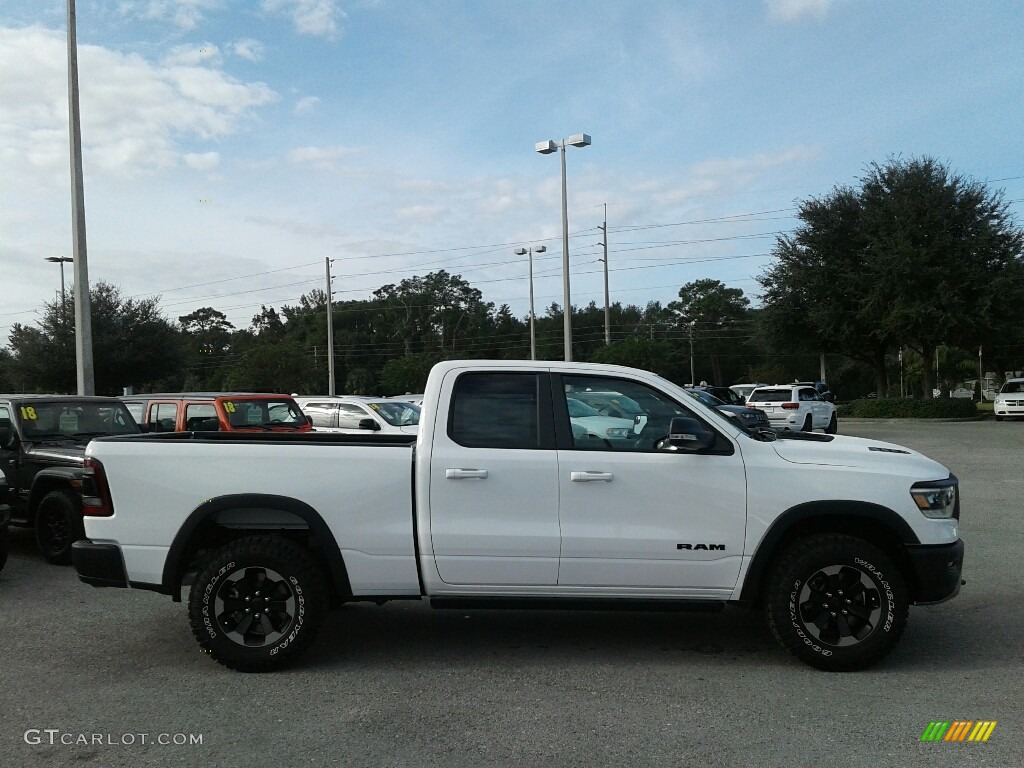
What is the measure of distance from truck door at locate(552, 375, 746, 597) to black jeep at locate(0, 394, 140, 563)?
17.7 ft

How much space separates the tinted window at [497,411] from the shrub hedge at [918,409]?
35.1 m

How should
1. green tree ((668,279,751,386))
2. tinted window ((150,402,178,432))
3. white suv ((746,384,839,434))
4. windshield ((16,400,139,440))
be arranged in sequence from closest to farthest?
windshield ((16,400,139,440)), tinted window ((150,402,178,432)), white suv ((746,384,839,434)), green tree ((668,279,751,386))

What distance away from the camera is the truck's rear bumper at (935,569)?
17.0ft

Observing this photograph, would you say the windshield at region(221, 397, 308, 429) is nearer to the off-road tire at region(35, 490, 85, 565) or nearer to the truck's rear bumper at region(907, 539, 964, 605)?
the off-road tire at region(35, 490, 85, 565)

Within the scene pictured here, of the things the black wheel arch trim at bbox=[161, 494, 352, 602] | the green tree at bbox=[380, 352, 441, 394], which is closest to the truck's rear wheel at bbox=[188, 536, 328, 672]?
the black wheel arch trim at bbox=[161, 494, 352, 602]

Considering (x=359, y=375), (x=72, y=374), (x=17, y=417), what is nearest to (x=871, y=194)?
(x=72, y=374)

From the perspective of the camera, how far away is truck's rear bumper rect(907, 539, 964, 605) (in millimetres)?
5168

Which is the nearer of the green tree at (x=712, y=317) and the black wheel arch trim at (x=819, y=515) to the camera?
the black wheel arch trim at (x=819, y=515)

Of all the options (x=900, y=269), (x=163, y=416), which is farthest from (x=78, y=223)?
(x=900, y=269)

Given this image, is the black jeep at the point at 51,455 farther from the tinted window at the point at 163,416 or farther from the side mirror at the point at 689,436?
the side mirror at the point at 689,436

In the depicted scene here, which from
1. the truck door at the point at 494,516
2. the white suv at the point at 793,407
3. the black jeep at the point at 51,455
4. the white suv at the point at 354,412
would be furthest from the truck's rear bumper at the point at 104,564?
the white suv at the point at 793,407

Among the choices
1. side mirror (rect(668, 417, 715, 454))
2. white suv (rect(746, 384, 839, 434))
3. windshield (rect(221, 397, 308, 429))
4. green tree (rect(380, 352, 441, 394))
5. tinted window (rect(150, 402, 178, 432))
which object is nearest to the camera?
side mirror (rect(668, 417, 715, 454))

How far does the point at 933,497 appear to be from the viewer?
5203 millimetres

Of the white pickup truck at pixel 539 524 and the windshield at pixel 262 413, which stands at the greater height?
the windshield at pixel 262 413
